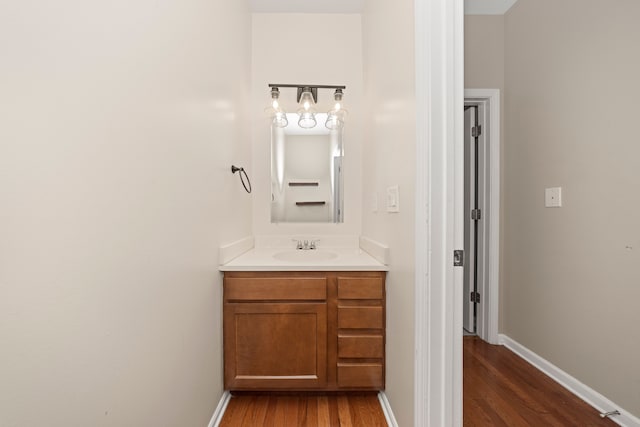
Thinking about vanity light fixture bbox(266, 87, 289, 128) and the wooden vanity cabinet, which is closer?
the wooden vanity cabinet

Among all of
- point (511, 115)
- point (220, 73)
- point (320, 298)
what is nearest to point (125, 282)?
point (320, 298)

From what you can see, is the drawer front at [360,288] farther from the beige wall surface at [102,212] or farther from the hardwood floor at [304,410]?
the beige wall surface at [102,212]

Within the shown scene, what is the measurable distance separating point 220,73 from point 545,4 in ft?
7.39

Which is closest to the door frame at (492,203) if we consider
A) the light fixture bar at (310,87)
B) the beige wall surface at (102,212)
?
the light fixture bar at (310,87)

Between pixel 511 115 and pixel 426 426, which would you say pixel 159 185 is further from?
pixel 511 115

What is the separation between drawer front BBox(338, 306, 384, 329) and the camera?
1.62 meters

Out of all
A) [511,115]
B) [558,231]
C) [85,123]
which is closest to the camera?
[85,123]

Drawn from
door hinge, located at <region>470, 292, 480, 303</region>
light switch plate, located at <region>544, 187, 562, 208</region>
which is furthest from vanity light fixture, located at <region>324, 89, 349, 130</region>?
door hinge, located at <region>470, 292, 480, 303</region>

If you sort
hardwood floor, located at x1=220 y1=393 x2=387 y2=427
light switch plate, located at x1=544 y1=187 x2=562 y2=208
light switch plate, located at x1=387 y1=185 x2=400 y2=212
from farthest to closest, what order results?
light switch plate, located at x1=544 y1=187 x2=562 y2=208
hardwood floor, located at x1=220 y1=393 x2=387 y2=427
light switch plate, located at x1=387 y1=185 x2=400 y2=212

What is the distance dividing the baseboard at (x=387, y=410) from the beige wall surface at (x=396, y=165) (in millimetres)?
47

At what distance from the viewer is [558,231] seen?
184cm

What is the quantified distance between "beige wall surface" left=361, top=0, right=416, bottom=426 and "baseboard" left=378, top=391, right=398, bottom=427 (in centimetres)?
5

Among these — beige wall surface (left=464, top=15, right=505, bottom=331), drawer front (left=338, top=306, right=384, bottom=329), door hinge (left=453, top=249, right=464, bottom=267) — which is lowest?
drawer front (left=338, top=306, right=384, bottom=329)

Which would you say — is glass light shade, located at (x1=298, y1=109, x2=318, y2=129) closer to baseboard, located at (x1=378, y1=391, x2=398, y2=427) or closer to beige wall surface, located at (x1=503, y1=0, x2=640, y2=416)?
beige wall surface, located at (x1=503, y1=0, x2=640, y2=416)
